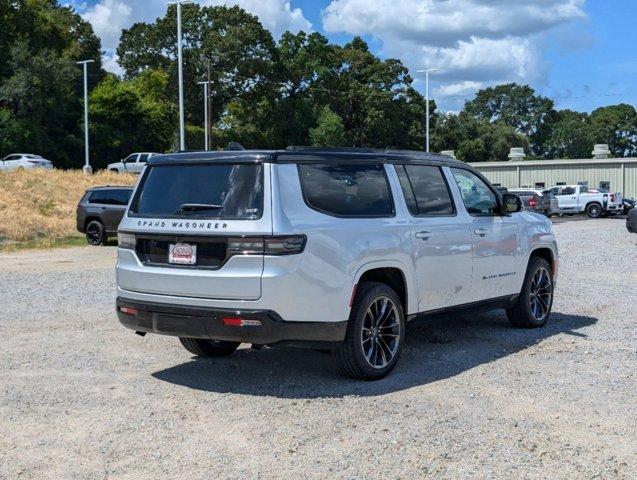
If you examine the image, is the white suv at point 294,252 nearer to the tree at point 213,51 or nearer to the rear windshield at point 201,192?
the rear windshield at point 201,192

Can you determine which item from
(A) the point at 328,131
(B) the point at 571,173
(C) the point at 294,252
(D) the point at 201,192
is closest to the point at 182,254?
(D) the point at 201,192

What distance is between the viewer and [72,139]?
192 feet

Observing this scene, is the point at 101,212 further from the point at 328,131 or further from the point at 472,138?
the point at 472,138

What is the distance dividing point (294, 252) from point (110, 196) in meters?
19.1

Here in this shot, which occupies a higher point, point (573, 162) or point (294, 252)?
point (573, 162)

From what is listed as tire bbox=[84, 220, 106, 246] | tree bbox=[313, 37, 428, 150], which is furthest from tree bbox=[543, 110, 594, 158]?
tire bbox=[84, 220, 106, 246]

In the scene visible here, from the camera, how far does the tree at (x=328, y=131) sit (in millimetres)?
65938

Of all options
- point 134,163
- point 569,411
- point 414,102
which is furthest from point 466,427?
point 414,102

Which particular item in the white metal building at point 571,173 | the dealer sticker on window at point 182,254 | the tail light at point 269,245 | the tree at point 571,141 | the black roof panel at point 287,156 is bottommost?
the dealer sticker on window at point 182,254

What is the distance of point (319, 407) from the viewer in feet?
A: 18.9

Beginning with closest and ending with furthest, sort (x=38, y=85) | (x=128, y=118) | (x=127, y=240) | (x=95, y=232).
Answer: (x=127, y=240) → (x=95, y=232) → (x=38, y=85) → (x=128, y=118)

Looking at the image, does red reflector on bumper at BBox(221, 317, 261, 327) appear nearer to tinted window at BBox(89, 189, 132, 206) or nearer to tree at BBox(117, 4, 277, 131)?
tinted window at BBox(89, 189, 132, 206)

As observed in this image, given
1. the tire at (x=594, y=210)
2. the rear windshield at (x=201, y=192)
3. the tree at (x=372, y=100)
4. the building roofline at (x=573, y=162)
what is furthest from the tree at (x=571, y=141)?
the rear windshield at (x=201, y=192)

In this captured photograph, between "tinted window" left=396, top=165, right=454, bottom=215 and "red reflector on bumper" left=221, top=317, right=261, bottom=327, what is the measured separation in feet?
6.33
